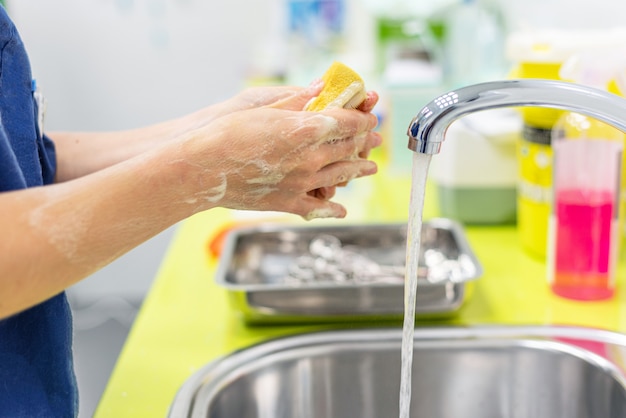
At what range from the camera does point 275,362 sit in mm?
985

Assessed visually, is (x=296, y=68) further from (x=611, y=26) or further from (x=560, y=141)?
(x=560, y=141)

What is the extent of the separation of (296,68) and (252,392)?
1.61 metres

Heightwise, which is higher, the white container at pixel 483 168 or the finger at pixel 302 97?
the finger at pixel 302 97

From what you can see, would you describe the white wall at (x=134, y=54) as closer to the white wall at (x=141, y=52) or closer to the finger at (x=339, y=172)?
the white wall at (x=141, y=52)

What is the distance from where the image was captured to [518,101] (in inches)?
26.7

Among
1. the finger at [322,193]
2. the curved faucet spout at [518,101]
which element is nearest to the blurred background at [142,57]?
the finger at [322,193]

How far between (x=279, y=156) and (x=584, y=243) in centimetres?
61

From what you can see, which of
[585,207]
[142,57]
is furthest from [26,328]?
[142,57]

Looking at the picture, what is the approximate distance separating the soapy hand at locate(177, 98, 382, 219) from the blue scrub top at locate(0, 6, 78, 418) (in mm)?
188

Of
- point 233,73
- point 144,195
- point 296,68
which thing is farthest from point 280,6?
point 144,195

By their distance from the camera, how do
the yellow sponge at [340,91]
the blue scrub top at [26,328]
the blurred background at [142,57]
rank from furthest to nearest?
the blurred background at [142,57], the yellow sponge at [340,91], the blue scrub top at [26,328]

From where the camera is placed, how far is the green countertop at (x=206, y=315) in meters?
0.95

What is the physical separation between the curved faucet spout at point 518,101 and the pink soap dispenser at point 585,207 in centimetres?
44

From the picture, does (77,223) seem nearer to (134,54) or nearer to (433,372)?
(433,372)
